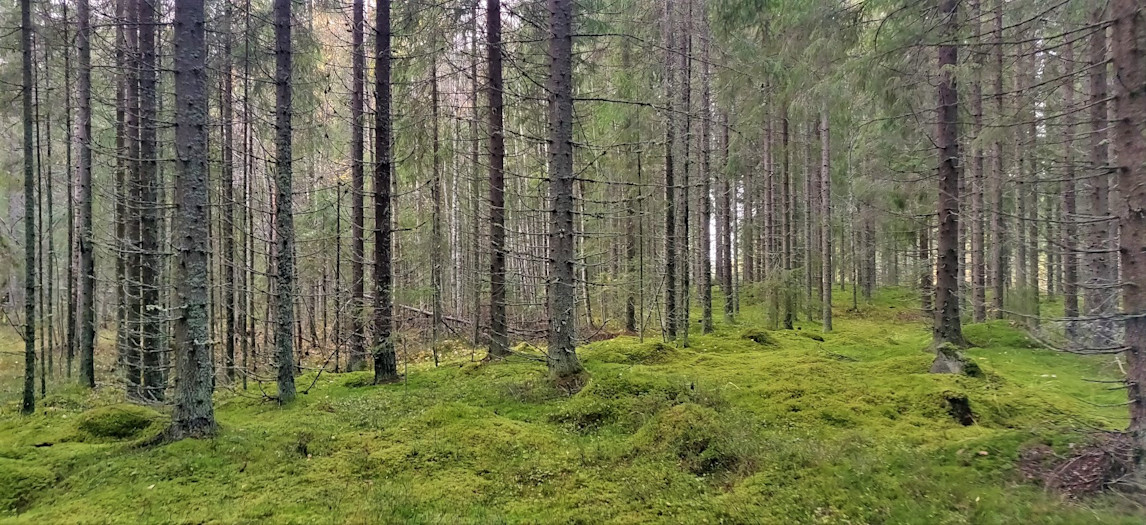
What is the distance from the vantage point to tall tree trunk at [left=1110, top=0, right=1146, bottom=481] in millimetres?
3850

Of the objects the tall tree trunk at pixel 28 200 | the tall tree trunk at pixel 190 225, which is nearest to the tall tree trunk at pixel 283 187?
the tall tree trunk at pixel 190 225

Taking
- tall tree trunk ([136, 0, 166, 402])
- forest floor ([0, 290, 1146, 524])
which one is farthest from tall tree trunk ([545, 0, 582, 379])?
tall tree trunk ([136, 0, 166, 402])

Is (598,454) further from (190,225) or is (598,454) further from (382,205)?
(382,205)

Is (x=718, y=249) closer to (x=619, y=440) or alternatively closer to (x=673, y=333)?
(x=673, y=333)

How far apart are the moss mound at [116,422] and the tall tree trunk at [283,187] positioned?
4.99ft

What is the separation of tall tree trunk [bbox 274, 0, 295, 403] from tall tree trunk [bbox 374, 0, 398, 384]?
54.2 inches

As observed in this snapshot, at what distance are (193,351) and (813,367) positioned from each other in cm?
845

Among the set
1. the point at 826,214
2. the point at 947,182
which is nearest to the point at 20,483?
the point at 947,182

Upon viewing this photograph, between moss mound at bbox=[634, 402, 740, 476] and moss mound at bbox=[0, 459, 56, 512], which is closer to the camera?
moss mound at bbox=[0, 459, 56, 512]

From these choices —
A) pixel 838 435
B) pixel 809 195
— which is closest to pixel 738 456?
pixel 838 435

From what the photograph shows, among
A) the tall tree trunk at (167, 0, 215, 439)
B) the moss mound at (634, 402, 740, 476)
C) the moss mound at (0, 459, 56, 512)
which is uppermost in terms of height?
the tall tree trunk at (167, 0, 215, 439)

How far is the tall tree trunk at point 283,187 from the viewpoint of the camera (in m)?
7.11

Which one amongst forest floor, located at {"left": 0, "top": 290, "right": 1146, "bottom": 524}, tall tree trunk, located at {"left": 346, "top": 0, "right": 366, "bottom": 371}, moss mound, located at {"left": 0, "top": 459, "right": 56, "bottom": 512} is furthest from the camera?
tall tree trunk, located at {"left": 346, "top": 0, "right": 366, "bottom": 371}

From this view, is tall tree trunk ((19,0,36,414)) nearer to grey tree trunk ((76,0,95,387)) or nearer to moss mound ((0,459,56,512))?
grey tree trunk ((76,0,95,387))
